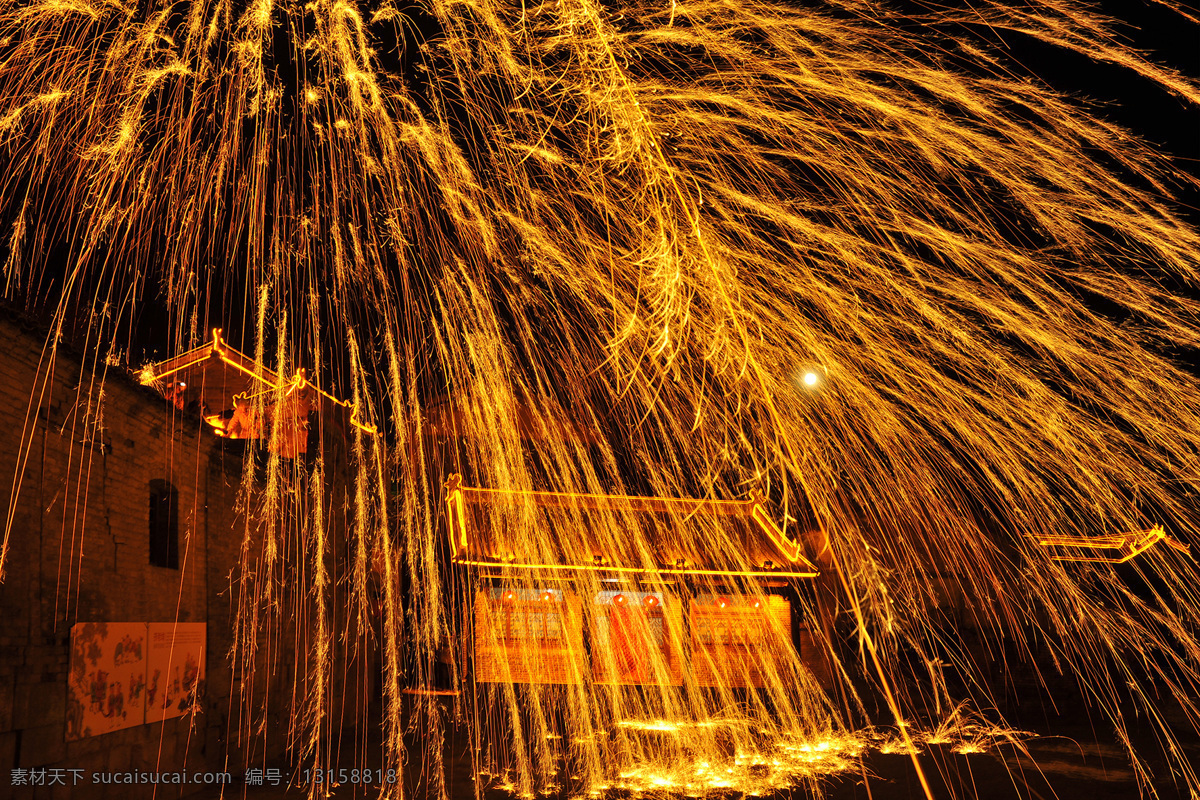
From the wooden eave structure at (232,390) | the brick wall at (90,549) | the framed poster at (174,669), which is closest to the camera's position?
the brick wall at (90,549)

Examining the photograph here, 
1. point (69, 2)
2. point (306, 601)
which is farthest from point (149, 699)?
point (69, 2)

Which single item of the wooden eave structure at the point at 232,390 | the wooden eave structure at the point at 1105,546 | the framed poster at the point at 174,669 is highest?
the wooden eave structure at the point at 232,390

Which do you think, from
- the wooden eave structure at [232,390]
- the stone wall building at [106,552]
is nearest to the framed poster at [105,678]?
the stone wall building at [106,552]

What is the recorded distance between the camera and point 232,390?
12.0 m

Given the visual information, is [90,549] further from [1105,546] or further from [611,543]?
[1105,546]

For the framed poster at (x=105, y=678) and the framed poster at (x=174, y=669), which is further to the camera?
the framed poster at (x=174, y=669)

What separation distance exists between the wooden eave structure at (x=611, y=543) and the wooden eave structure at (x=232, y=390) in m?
3.07

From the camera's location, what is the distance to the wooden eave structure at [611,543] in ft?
42.6

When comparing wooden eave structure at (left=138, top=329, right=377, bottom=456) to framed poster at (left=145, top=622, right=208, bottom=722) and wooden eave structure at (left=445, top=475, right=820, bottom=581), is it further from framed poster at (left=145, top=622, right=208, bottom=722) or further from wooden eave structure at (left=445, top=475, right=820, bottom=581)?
wooden eave structure at (left=445, top=475, right=820, bottom=581)

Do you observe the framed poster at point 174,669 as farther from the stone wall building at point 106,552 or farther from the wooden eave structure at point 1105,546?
the wooden eave structure at point 1105,546

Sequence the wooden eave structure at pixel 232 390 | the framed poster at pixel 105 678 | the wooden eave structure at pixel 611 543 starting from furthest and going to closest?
the wooden eave structure at pixel 611 543, the wooden eave structure at pixel 232 390, the framed poster at pixel 105 678

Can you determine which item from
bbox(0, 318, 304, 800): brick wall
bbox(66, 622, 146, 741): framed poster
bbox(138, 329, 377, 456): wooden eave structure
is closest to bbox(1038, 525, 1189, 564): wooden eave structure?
bbox(138, 329, 377, 456): wooden eave structure

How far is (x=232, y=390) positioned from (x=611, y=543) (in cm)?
649

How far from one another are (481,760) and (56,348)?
762 centimetres
